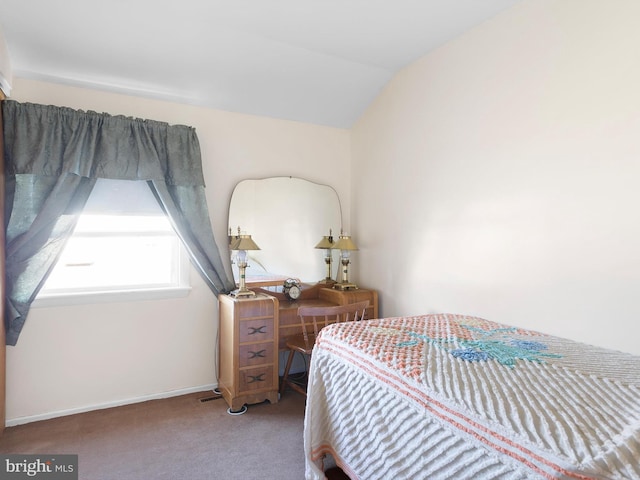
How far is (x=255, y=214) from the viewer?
324cm

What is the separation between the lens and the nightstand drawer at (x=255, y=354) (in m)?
2.74

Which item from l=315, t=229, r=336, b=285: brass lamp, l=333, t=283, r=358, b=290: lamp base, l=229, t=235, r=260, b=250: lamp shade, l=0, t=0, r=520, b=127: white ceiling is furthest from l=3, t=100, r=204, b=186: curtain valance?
l=333, t=283, r=358, b=290: lamp base

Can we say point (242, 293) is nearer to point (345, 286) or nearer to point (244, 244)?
point (244, 244)

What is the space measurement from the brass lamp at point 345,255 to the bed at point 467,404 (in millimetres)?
1285

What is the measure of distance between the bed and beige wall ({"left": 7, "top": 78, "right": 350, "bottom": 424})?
1515 mm

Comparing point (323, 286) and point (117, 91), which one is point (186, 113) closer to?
point (117, 91)

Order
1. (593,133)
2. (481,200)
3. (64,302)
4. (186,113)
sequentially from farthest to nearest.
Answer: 1. (186,113)
2. (64,302)
3. (481,200)
4. (593,133)

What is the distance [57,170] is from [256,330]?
1.74 meters

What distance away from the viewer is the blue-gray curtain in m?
2.41

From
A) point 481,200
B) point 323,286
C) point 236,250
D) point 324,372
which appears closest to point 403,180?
point 481,200

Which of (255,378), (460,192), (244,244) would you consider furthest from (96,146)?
(460,192)

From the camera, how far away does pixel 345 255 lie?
3416mm

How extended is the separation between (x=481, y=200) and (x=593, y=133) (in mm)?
697

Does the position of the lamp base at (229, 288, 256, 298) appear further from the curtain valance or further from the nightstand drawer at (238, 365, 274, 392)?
the curtain valance
